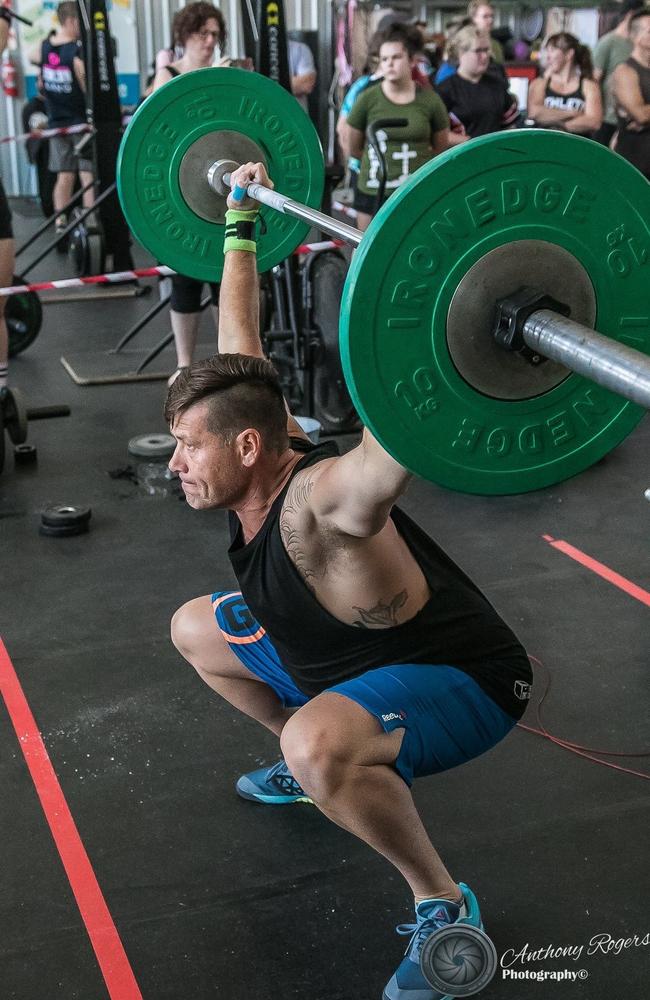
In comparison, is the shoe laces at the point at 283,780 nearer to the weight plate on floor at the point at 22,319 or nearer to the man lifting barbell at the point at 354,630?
the man lifting barbell at the point at 354,630

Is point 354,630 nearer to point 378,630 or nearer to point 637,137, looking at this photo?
point 378,630

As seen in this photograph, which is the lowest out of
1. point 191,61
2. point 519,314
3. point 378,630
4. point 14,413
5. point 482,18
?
point 14,413

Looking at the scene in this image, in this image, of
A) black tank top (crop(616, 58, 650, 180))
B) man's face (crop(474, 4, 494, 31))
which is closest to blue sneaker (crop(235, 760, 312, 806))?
black tank top (crop(616, 58, 650, 180))

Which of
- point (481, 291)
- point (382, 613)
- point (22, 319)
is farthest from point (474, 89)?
point (481, 291)

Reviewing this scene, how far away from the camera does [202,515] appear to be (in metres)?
3.61

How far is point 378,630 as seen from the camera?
5.60 ft

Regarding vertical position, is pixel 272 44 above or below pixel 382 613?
above

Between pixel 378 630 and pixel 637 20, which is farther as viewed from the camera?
pixel 637 20

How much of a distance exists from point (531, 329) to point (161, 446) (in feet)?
9.43

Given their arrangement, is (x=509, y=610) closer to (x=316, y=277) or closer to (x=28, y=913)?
(x=28, y=913)

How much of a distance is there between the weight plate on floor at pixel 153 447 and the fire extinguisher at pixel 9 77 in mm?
7368

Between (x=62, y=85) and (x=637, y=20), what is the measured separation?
4.63 metres

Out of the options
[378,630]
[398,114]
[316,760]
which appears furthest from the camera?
[398,114]

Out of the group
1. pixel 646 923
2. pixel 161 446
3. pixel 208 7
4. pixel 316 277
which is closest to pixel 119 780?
pixel 646 923
